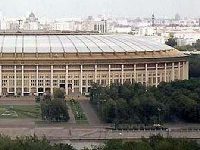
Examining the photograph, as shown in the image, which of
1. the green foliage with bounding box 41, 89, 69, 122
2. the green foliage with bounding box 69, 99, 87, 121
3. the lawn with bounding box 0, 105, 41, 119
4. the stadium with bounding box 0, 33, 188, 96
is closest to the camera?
the green foliage with bounding box 41, 89, 69, 122

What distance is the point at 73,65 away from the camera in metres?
61.6

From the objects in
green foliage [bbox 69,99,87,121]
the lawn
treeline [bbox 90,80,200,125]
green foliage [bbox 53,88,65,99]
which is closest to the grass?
green foliage [bbox 69,99,87,121]

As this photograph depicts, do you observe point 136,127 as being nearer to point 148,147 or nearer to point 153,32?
point 148,147

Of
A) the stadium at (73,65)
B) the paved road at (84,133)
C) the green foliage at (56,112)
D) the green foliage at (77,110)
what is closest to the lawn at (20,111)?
the green foliage at (56,112)

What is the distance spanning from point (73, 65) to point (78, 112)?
39.1 ft

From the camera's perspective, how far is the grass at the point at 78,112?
154 ft

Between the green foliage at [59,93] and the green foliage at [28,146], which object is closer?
the green foliage at [28,146]

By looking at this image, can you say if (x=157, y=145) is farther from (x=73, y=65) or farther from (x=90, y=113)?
(x=73, y=65)

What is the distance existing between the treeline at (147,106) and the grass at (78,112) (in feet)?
4.48

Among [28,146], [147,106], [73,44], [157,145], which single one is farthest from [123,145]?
[73,44]

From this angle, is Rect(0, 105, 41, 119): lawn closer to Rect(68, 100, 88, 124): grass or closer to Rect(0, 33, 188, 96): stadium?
Rect(68, 100, 88, 124): grass

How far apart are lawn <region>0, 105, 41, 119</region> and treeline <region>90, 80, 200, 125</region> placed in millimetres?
4955

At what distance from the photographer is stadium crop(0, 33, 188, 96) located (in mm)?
61312

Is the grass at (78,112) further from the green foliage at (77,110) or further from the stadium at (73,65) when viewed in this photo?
the stadium at (73,65)
